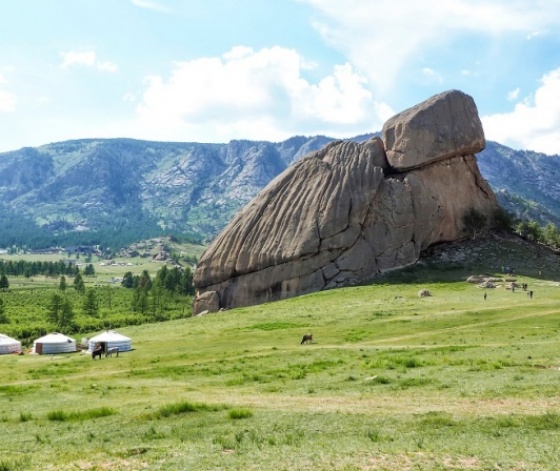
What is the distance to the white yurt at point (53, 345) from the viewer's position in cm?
6209

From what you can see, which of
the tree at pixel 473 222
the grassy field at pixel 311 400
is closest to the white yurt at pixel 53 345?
the grassy field at pixel 311 400

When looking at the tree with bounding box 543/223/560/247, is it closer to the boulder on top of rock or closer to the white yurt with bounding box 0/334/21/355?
the boulder on top of rock

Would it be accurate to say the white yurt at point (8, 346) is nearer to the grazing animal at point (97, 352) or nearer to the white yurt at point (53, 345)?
the white yurt at point (53, 345)

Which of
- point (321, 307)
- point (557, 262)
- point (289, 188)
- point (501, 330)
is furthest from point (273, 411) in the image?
point (557, 262)

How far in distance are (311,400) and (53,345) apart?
1780 inches

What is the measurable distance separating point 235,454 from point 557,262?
283 ft

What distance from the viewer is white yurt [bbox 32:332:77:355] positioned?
204ft

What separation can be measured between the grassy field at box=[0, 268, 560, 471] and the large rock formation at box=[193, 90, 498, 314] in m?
28.4

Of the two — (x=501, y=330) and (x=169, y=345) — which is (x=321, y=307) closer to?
(x=169, y=345)

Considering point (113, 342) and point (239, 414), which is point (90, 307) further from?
point (239, 414)

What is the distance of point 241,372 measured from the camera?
36531 millimetres

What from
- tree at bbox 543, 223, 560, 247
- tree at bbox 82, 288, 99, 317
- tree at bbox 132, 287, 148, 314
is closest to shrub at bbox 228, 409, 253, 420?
Answer: tree at bbox 543, 223, 560, 247

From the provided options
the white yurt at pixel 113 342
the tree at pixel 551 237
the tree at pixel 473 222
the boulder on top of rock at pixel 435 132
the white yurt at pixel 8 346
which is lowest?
the white yurt at pixel 8 346

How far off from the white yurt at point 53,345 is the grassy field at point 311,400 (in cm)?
281
